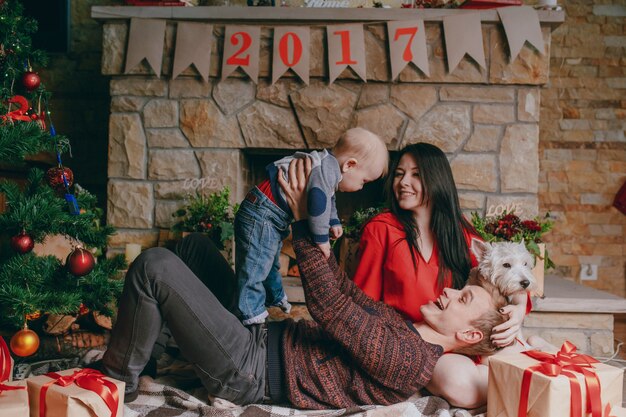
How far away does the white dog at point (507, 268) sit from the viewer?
1734 mm

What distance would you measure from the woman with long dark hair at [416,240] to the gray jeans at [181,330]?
716mm

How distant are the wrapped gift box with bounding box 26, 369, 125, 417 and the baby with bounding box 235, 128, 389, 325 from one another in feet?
1.58

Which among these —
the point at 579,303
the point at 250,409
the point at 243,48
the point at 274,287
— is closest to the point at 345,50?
the point at 243,48

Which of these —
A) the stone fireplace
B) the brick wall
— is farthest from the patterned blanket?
the brick wall

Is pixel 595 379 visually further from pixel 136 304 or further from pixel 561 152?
pixel 561 152

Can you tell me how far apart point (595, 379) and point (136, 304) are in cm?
134

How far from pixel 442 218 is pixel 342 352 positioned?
2.55 feet

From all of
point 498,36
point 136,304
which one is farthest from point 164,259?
point 498,36

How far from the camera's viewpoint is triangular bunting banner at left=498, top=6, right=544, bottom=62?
2.90 meters

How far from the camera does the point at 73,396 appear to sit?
1505 millimetres

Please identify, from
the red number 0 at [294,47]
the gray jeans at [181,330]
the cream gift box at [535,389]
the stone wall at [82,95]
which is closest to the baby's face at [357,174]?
the gray jeans at [181,330]

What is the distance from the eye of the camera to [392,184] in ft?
7.79

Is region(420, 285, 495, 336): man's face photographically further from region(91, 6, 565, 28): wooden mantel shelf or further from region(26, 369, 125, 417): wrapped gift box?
region(91, 6, 565, 28): wooden mantel shelf

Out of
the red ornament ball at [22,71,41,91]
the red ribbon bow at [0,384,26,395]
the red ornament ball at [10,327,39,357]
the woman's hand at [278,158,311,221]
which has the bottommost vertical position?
the red ornament ball at [10,327,39,357]
